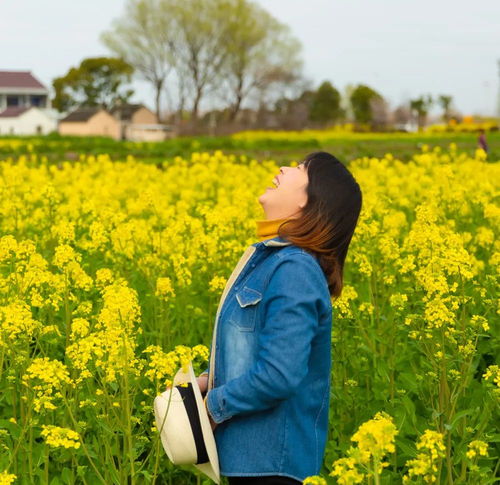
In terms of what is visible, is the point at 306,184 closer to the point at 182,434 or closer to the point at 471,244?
the point at 182,434

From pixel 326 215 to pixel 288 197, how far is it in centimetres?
13

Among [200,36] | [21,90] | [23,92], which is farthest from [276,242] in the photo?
[23,92]

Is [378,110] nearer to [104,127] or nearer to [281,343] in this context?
[104,127]

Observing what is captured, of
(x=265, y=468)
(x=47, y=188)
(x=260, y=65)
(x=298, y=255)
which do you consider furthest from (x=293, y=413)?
(x=260, y=65)

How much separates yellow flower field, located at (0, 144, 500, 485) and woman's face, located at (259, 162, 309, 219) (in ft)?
1.75

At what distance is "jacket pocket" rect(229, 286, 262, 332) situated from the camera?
8.82 feet

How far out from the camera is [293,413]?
2719 millimetres

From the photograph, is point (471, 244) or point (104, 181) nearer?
point (471, 244)

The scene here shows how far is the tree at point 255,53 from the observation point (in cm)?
7031

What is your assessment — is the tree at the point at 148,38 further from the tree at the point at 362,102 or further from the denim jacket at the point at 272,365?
the denim jacket at the point at 272,365

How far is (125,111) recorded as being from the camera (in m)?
89.2

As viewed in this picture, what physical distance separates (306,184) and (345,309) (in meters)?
1.24

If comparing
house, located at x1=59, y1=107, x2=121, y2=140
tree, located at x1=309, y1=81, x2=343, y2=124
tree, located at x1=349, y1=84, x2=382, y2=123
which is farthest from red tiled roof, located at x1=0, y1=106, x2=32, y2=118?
tree, located at x1=349, y1=84, x2=382, y2=123

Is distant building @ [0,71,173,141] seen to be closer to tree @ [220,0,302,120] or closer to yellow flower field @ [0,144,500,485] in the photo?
tree @ [220,0,302,120]
